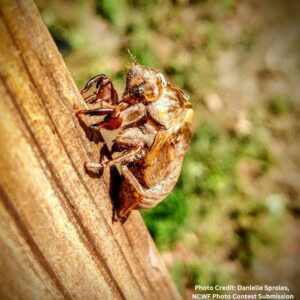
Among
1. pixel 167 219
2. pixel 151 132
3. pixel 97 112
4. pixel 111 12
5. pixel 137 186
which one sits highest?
pixel 111 12

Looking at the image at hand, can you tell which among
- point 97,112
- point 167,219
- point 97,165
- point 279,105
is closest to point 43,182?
point 97,165

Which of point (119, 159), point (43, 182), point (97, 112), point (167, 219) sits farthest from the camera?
point (167, 219)

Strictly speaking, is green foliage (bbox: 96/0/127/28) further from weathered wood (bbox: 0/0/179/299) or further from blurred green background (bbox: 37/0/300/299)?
weathered wood (bbox: 0/0/179/299)

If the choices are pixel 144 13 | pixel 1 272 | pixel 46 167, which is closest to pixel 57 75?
pixel 46 167

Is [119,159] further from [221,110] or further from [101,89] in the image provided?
[221,110]

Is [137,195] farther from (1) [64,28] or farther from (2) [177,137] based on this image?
(1) [64,28]

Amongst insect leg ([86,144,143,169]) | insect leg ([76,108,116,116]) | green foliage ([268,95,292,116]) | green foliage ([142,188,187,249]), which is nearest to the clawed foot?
insect leg ([86,144,143,169])
